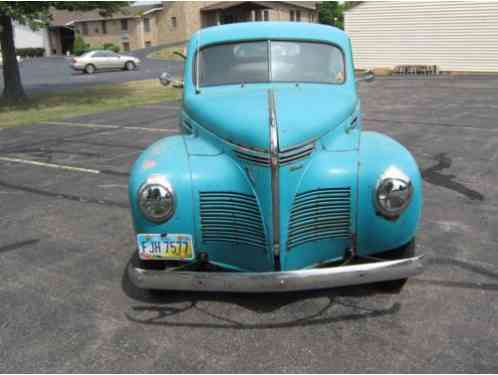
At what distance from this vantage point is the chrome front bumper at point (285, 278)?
3.09 meters

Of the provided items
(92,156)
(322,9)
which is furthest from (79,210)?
(322,9)

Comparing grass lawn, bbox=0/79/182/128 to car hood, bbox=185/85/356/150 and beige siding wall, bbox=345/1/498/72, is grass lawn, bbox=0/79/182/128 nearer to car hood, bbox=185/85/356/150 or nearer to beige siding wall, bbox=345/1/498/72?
car hood, bbox=185/85/356/150

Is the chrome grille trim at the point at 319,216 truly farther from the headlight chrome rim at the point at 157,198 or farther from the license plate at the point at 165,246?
the headlight chrome rim at the point at 157,198

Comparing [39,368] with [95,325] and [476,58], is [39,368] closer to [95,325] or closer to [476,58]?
[95,325]

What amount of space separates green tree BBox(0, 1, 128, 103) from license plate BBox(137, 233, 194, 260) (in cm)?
1291

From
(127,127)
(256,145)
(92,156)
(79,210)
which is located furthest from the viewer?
(127,127)

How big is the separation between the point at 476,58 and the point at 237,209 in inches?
971

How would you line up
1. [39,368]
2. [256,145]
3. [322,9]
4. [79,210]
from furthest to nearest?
[322,9] < [79,210] < [256,145] < [39,368]

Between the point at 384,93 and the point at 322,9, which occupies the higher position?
the point at 322,9

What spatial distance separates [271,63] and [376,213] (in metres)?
1.98

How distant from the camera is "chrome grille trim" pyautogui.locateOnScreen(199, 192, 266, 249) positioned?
3.35 meters

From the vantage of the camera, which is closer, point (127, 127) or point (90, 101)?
point (127, 127)

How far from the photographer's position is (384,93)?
56.4 ft

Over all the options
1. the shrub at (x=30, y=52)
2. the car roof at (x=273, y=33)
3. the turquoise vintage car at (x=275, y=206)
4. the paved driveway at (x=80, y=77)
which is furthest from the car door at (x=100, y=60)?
the turquoise vintage car at (x=275, y=206)
